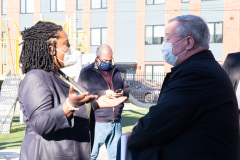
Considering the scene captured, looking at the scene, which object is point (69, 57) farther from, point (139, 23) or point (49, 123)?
point (139, 23)

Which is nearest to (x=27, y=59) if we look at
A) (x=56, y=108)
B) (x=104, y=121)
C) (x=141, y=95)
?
(x=56, y=108)

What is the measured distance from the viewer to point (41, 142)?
99.4 inches

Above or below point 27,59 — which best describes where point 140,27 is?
above

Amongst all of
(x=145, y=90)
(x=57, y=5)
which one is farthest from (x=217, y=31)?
(x=57, y=5)

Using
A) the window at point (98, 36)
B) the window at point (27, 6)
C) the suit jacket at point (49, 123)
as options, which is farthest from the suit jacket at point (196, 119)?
the window at point (27, 6)

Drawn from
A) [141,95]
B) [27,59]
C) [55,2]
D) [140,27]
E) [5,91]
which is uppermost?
[55,2]

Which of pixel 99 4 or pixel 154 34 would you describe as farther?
pixel 99 4

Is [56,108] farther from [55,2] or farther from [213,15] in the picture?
→ [55,2]

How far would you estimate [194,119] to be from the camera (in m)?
2.12

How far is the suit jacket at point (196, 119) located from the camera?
6.90ft

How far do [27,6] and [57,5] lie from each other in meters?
3.35

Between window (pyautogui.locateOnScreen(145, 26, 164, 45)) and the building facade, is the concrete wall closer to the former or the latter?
the building facade

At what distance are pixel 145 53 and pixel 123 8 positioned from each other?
479 cm

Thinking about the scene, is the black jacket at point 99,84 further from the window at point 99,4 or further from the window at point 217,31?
the window at point 99,4
